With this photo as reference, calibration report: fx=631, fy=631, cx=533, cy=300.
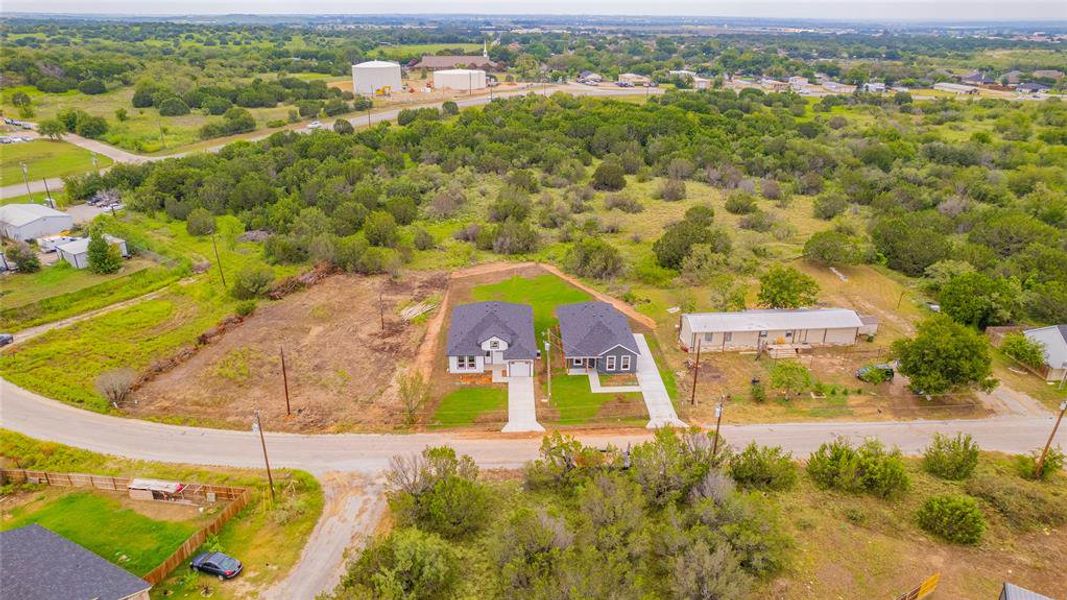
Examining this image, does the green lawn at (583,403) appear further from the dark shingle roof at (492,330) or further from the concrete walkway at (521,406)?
the dark shingle roof at (492,330)

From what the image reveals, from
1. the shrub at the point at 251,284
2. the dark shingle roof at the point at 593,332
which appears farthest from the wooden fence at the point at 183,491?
the shrub at the point at 251,284

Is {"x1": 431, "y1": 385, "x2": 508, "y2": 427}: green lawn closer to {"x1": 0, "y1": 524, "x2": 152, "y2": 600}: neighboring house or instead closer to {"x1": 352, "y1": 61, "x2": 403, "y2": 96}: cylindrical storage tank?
{"x1": 0, "y1": 524, "x2": 152, "y2": 600}: neighboring house

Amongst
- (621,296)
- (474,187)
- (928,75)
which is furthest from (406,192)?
(928,75)

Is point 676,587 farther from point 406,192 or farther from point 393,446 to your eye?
point 406,192

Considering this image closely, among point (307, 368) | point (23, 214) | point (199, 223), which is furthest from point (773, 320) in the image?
point (23, 214)

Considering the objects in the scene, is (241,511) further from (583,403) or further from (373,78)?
(373,78)
